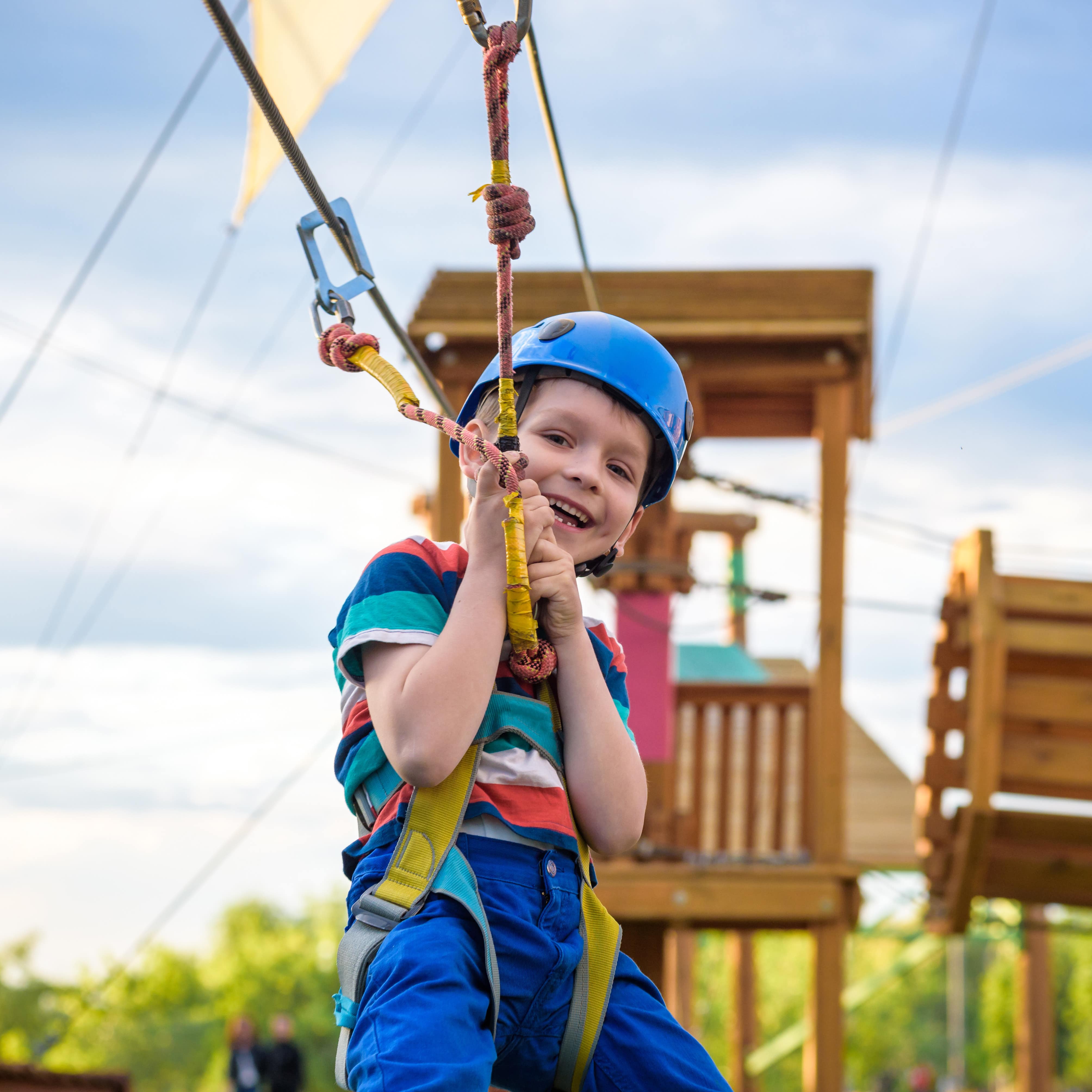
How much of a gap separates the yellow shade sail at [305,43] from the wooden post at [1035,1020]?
11808 mm

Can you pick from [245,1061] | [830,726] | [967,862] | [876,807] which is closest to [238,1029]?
[245,1061]

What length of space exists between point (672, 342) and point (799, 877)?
327cm

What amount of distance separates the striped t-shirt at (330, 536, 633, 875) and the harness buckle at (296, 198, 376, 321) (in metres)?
0.38

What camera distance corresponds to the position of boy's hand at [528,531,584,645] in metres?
1.85

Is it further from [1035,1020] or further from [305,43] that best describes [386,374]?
[1035,1020]

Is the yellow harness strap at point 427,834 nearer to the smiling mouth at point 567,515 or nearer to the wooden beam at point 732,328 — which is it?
the smiling mouth at point 567,515

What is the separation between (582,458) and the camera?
6.61ft

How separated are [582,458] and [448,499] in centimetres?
585

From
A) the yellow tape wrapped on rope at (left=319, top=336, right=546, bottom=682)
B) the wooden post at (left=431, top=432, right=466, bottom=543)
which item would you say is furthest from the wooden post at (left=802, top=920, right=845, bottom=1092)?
the yellow tape wrapped on rope at (left=319, top=336, right=546, bottom=682)

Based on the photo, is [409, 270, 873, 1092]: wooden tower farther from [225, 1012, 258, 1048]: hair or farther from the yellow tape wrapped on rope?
[225, 1012, 258, 1048]: hair

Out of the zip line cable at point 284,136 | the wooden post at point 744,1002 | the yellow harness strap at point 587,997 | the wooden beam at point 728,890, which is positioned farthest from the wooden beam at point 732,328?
the wooden post at point 744,1002

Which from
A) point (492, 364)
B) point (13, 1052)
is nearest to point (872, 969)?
point (13, 1052)

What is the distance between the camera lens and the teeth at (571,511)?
2.01 m

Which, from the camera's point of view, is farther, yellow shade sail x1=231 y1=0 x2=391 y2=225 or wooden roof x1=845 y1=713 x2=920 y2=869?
wooden roof x1=845 y1=713 x2=920 y2=869
